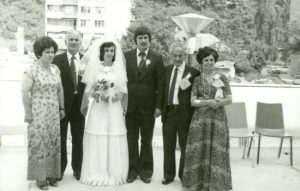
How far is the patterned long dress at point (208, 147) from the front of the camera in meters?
4.09

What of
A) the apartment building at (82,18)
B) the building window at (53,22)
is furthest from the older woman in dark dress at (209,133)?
the building window at (53,22)

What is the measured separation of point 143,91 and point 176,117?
0.45m

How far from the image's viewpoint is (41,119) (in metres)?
4.20

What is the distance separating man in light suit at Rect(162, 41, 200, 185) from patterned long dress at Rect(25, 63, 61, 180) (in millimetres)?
Result: 1154

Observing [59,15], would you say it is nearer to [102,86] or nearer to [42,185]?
[102,86]

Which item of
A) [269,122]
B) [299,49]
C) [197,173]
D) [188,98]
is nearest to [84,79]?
[188,98]

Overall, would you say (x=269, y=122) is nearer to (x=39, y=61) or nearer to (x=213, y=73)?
(x=213, y=73)

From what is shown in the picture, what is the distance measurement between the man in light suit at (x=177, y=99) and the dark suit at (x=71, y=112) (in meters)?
0.93

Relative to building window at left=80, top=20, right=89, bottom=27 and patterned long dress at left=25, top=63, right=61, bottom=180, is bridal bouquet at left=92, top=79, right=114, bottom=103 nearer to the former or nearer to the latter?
patterned long dress at left=25, top=63, right=61, bottom=180

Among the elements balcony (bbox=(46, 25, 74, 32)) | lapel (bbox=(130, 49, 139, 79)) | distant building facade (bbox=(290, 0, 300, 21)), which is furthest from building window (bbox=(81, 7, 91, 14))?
lapel (bbox=(130, 49, 139, 79))

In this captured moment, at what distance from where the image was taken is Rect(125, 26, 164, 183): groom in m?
4.46

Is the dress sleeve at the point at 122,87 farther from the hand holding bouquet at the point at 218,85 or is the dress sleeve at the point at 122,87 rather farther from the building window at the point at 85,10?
the building window at the point at 85,10

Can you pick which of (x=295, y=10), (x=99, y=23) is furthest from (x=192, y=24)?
(x=99, y=23)

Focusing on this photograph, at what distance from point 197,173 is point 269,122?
2016 millimetres
